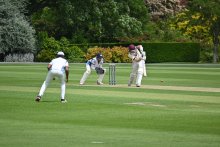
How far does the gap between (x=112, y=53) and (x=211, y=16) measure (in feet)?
30.0

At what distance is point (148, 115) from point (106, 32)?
58.9 metres

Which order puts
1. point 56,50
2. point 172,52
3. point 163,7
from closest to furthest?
point 56,50, point 172,52, point 163,7

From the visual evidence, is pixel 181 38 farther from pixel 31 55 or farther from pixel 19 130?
pixel 19 130

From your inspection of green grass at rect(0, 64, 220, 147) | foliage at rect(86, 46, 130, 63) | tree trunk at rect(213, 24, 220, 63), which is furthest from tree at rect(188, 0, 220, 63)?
green grass at rect(0, 64, 220, 147)

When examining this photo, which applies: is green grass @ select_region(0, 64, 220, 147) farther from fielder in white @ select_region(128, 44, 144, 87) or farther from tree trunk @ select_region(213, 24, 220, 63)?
tree trunk @ select_region(213, 24, 220, 63)

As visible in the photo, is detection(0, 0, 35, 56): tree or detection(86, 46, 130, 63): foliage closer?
detection(86, 46, 130, 63): foliage

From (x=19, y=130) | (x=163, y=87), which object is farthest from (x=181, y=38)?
(x=19, y=130)

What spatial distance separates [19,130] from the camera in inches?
703

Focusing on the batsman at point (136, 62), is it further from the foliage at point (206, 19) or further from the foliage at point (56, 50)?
the foliage at point (56, 50)

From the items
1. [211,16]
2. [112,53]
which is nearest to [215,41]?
[211,16]

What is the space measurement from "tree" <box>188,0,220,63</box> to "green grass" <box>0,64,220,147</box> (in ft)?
132

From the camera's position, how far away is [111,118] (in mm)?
20844

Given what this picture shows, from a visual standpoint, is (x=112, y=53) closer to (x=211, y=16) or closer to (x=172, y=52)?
(x=172, y=52)

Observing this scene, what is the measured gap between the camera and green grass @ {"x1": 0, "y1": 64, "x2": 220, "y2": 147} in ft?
52.7
